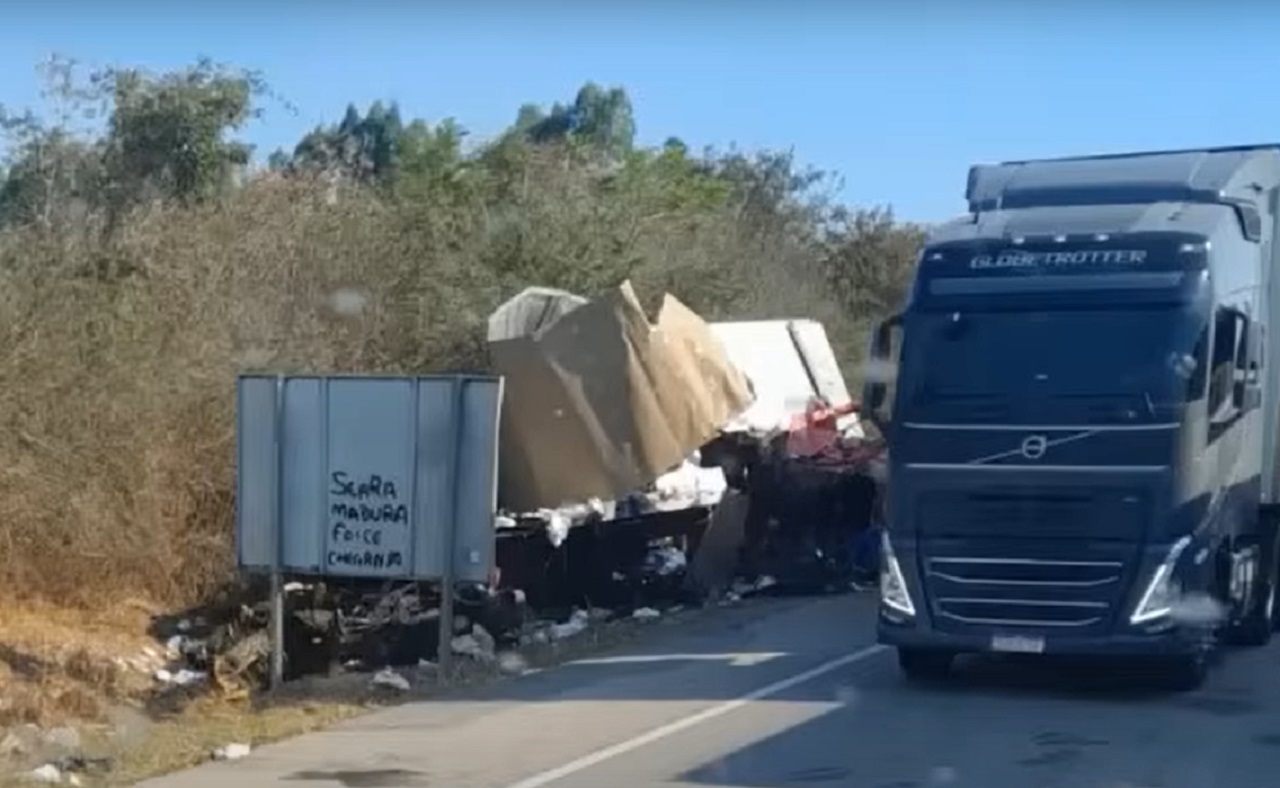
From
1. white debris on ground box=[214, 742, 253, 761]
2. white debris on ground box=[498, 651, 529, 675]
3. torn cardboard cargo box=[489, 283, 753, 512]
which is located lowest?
white debris on ground box=[498, 651, 529, 675]

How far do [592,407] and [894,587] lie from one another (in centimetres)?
623

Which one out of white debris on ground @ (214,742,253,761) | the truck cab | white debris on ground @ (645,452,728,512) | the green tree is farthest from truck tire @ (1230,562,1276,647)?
the green tree

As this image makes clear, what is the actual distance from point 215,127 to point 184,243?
8507 mm

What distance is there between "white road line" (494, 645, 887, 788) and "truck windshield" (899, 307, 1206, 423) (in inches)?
93.2

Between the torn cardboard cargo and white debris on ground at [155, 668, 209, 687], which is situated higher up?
the torn cardboard cargo

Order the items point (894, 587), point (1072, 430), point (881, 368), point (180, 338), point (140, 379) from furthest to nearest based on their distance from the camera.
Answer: point (180, 338) < point (140, 379) < point (881, 368) < point (894, 587) < point (1072, 430)

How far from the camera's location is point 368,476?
1777 cm

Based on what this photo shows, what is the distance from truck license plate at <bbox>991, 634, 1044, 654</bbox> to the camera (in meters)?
15.4

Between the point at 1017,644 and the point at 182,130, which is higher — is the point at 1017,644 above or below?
below

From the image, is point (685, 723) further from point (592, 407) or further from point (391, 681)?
point (592, 407)

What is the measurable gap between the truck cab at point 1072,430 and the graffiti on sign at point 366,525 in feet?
12.7

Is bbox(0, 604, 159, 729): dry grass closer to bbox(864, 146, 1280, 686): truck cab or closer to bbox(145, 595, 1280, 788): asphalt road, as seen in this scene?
bbox(145, 595, 1280, 788): asphalt road

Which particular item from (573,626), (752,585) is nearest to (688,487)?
(752,585)

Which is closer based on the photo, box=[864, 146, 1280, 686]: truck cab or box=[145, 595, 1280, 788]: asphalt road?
box=[145, 595, 1280, 788]: asphalt road
